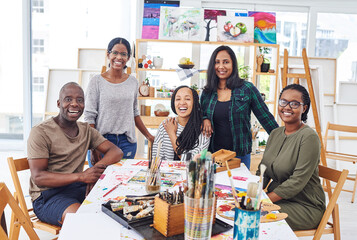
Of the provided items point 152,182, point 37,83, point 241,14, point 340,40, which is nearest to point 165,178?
point 152,182

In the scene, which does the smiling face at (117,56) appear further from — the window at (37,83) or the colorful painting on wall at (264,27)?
the window at (37,83)

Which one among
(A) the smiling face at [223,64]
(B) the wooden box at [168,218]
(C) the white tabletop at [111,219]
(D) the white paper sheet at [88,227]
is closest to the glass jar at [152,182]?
(C) the white tabletop at [111,219]

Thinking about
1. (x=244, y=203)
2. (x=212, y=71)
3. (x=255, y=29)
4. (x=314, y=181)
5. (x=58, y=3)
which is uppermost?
(x=58, y=3)

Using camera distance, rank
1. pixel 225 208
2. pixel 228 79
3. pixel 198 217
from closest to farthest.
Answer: pixel 198 217, pixel 225 208, pixel 228 79

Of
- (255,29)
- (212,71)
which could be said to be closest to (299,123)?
(212,71)

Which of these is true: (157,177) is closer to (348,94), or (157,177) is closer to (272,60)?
(272,60)

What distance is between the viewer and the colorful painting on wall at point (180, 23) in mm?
4488

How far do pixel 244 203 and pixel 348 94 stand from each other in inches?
205

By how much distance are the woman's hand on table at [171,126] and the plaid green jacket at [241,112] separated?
0.22 metres

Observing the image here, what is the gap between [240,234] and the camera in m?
0.98

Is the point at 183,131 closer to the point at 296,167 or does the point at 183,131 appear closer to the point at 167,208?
the point at 296,167

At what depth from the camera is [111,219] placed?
1.25m

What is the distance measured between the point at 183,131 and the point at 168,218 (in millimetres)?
1257

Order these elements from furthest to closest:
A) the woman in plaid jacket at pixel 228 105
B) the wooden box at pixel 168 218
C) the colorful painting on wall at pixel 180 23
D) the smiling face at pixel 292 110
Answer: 1. the colorful painting on wall at pixel 180 23
2. the woman in plaid jacket at pixel 228 105
3. the smiling face at pixel 292 110
4. the wooden box at pixel 168 218
